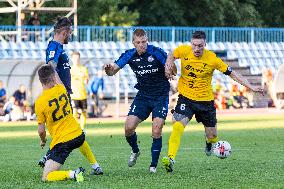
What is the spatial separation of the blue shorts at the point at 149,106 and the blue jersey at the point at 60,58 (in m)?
1.08

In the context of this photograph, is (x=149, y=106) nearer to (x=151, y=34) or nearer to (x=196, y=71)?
(x=196, y=71)

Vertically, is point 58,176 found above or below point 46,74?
below

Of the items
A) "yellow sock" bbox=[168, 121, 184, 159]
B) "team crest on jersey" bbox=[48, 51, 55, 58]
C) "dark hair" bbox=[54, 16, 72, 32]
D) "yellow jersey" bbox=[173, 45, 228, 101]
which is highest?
"dark hair" bbox=[54, 16, 72, 32]

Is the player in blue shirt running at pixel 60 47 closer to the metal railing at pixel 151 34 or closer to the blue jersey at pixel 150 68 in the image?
the blue jersey at pixel 150 68

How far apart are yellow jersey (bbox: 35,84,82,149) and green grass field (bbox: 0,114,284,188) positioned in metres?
0.63

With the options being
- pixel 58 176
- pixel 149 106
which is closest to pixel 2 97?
pixel 149 106

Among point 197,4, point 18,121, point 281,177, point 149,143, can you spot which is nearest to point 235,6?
point 197,4

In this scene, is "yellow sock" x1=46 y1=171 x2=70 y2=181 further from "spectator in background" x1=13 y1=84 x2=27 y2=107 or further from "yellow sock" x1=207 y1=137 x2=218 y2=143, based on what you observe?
"spectator in background" x1=13 y1=84 x2=27 y2=107

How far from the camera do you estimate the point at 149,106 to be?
49.8ft

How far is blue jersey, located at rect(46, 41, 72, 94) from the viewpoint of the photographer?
1509 cm

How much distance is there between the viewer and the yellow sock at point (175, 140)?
14562mm

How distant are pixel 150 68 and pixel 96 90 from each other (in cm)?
2278

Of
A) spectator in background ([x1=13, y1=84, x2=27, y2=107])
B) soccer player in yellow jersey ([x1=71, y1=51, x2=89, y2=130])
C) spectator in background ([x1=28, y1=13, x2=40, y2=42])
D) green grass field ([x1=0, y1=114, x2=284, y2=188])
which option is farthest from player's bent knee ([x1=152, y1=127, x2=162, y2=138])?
spectator in background ([x1=28, y1=13, x2=40, y2=42])

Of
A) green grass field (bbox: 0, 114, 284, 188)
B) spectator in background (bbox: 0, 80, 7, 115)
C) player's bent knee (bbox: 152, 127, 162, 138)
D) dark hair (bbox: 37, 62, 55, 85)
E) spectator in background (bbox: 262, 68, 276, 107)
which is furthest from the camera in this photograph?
Result: spectator in background (bbox: 262, 68, 276, 107)
